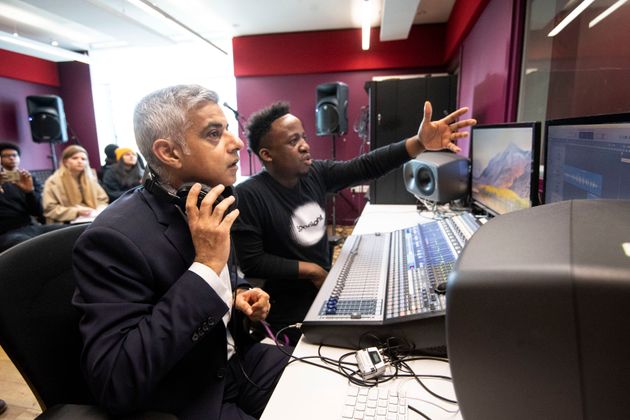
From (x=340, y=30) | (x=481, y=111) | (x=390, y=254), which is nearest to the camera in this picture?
(x=390, y=254)

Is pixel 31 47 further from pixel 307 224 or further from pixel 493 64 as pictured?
pixel 493 64

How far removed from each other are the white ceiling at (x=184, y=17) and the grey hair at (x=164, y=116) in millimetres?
2760

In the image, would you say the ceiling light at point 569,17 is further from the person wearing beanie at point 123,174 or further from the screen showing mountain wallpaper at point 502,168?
the person wearing beanie at point 123,174

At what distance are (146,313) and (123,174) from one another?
3956 mm

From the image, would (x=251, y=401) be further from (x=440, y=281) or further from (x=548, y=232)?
(x=548, y=232)

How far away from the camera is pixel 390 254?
3.87 ft

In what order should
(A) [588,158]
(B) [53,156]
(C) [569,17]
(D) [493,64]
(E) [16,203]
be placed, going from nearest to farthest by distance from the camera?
(A) [588,158] → (C) [569,17] → (D) [493,64] → (E) [16,203] → (B) [53,156]

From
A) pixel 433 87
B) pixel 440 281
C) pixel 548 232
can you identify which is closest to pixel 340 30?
pixel 433 87

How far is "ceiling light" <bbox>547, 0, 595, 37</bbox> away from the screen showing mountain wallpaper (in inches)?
20.5

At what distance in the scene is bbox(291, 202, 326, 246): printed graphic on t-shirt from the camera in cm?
156

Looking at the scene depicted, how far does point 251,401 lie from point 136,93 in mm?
6043

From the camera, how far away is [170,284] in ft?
2.55

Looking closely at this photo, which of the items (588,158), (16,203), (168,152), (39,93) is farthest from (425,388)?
(39,93)

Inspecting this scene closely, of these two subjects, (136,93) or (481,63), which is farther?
(136,93)
